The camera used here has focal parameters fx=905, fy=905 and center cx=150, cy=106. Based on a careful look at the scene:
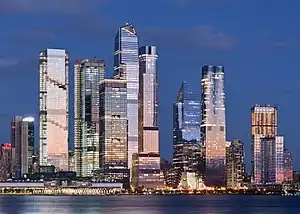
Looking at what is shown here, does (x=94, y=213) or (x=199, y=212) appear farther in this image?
(x=199, y=212)

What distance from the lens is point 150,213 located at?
154 metres

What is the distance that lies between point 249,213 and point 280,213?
611cm

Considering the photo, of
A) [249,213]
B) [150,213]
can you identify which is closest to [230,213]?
[249,213]

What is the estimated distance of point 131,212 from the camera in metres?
154

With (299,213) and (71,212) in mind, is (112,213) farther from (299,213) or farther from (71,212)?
(299,213)

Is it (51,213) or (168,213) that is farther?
(168,213)

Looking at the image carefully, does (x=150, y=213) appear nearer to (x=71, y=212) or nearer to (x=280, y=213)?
(x=71, y=212)

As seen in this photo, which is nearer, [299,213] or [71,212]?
[71,212]

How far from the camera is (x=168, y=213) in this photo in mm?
158125

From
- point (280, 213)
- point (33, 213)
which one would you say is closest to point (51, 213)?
point (33, 213)

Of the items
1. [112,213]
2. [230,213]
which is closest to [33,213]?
[112,213]

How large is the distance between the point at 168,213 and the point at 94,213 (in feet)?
47.3

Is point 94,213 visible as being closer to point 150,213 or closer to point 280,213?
point 150,213

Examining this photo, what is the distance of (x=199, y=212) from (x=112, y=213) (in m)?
18.8
